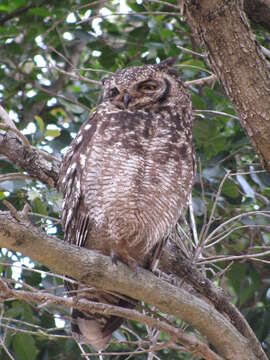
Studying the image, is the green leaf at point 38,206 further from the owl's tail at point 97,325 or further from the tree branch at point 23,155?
the owl's tail at point 97,325

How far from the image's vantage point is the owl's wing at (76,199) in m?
2.95

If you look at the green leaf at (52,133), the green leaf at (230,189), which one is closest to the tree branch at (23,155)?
the green leaf at (52,133)

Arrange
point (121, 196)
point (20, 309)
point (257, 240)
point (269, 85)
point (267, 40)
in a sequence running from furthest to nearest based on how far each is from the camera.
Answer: point (257, 240)
point (267, 40)
point (20, 309)
point (121, 196)
point (269, 85)

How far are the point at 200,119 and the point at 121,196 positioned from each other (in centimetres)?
88

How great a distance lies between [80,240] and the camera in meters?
2.96

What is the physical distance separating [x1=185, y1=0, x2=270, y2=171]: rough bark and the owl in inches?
23.8

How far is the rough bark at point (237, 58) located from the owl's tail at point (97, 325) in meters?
1.03

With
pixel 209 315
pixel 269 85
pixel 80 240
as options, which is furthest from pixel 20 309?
pixel 269 85

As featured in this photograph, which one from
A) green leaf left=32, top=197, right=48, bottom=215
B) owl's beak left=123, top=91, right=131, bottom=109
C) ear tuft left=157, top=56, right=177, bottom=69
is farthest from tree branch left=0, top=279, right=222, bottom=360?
ear tuft left=157, top=56, right=177, bottom=69

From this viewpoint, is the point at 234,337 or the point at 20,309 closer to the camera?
the point at 234,337

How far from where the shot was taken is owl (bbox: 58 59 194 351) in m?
2.87

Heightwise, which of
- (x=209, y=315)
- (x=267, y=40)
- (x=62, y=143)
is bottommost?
(x=62, y=143)

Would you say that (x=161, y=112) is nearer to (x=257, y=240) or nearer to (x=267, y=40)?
(x=267, y=40)

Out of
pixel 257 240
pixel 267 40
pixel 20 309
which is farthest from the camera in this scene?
pixel 257 240
